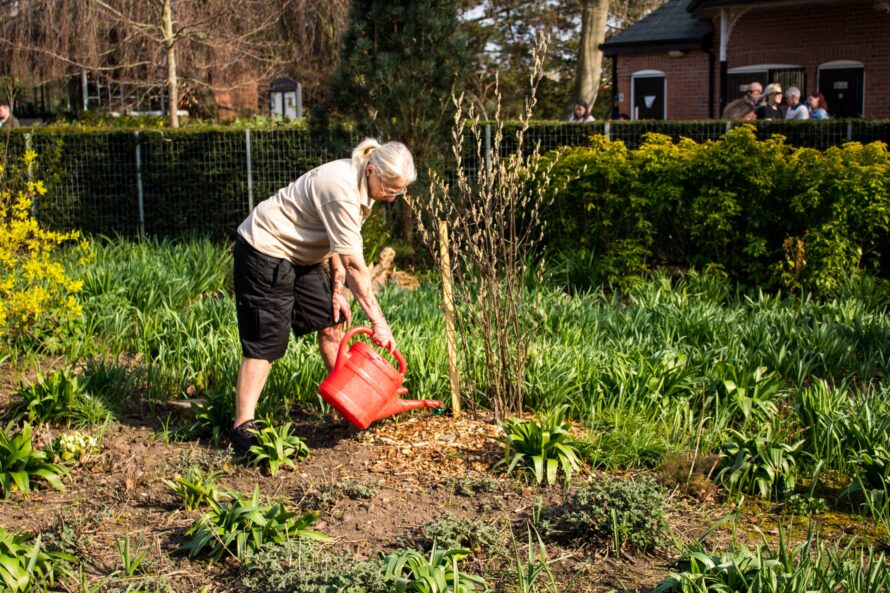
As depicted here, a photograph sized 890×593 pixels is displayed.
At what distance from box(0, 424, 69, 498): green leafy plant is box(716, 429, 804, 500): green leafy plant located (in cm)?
286

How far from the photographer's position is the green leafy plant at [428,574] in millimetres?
3205

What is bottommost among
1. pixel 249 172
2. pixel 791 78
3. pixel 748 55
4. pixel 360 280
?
pixel 360 280

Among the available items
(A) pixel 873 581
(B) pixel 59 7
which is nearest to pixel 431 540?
(A) pixel 873 581

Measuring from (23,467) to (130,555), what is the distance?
3.41 ft

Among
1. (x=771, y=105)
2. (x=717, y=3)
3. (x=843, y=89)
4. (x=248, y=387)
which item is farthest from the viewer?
(x=843, y=89)

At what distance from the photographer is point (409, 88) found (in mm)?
9867

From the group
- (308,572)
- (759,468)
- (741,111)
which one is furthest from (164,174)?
(308,572)

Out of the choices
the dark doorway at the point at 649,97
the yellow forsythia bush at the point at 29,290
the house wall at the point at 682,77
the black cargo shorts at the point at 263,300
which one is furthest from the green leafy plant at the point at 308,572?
the dark doorway at the point at 649,97

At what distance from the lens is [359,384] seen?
4570mm

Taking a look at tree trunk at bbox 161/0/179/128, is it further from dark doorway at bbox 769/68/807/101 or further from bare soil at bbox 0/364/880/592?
bare soil at bbox 0/364/880/592

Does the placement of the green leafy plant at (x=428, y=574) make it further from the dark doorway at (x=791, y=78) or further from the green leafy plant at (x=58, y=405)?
the dark doorway at (x=791, y=78)

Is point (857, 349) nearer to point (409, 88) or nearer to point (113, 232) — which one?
point (409, 88)

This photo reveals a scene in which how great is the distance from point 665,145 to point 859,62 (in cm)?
1271

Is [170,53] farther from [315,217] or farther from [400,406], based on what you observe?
[400,406]
